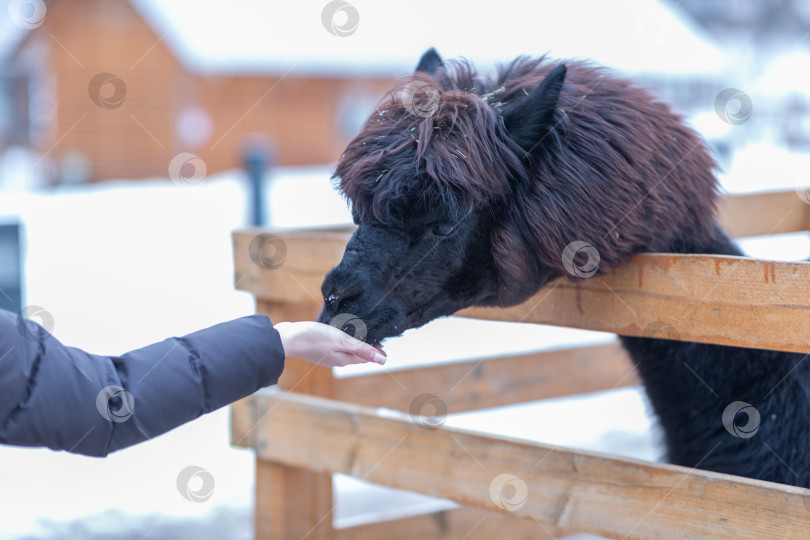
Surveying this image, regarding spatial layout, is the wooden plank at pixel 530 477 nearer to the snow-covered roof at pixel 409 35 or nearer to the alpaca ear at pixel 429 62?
the alpaca ear at pixel 429 62

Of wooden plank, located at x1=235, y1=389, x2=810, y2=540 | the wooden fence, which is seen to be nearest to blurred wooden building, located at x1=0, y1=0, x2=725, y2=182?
the wooden fence

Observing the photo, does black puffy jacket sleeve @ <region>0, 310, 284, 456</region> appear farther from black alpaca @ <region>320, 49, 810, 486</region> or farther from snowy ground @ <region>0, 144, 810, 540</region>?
snowy ground @ <region>0, 144, 810, 540</region>

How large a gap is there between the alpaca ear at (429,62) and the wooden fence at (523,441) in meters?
0.61

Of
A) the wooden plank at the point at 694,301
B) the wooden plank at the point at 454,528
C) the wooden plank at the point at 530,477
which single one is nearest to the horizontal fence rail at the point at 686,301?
the wooden plank at the point at 694,301

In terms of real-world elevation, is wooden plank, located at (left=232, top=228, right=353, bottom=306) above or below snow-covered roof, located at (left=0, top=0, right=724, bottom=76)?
below

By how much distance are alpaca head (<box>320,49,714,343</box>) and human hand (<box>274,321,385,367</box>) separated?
10 cm

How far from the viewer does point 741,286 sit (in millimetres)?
1922

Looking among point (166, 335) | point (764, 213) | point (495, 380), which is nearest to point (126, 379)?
point (495, 380)

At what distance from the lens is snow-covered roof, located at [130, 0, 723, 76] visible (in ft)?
62.8

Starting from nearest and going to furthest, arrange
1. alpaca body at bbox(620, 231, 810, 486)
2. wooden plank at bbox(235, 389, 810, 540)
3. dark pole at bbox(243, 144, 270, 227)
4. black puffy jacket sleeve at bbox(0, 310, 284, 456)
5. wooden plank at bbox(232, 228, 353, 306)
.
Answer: black puffy jacket sleeve at bbox(0, 310, 284, 456), wooden plank at bbox(235, 389, 810, 540), alpaca body at bbox(620, 231, 810, 486), wooden plank at bbox(232, 228, 353, 306), dark pole at bbox(243, 144, 270, 227)

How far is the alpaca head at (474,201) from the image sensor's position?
1.95m

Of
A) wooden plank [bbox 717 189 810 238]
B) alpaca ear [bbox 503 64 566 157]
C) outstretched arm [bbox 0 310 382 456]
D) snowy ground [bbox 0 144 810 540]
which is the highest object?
alpaca ear [bbox 503 64 566 157]

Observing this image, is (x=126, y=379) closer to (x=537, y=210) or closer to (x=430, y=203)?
(x=430, y=203)

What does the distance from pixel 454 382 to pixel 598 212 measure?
68.4 inches
